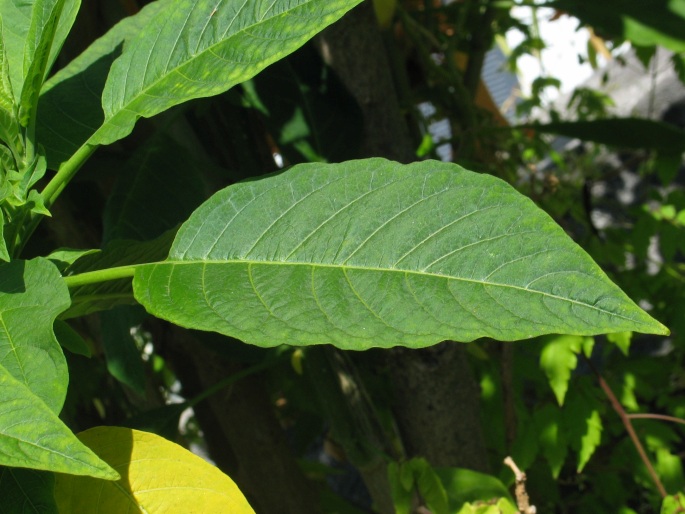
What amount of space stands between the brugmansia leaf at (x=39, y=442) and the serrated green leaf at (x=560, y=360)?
0.81 metres

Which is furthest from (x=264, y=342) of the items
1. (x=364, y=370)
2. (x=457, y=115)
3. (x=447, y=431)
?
(x=457, y=115)

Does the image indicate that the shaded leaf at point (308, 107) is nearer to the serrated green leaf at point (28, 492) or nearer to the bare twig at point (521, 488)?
the bare twig at point (521, 488)

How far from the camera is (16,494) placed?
17.7 inches

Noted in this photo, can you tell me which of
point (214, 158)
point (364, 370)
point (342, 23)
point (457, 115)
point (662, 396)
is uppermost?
point (342, 23)

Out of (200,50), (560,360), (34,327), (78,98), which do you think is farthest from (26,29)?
(560,360)

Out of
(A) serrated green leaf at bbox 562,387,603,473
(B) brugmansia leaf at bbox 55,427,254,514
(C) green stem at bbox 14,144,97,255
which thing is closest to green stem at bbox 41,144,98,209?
(C) green stem at bbox 14,144,97,255

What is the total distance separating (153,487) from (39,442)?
161mm

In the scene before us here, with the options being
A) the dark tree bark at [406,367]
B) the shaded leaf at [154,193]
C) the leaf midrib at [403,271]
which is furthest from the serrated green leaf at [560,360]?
the leaf midrib at [403,271]

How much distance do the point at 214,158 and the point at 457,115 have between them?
1.64 ft

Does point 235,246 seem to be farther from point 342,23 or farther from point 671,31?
point 671,31

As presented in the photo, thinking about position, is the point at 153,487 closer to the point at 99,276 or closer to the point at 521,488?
the point at 99,276

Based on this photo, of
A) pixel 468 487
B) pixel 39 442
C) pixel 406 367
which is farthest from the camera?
pixel 406 367

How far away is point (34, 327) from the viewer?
415 mm

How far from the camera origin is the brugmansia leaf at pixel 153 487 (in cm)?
48
